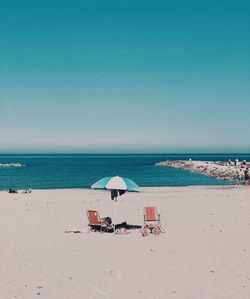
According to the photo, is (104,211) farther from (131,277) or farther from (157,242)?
(131,277)

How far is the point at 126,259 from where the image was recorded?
10391 mm

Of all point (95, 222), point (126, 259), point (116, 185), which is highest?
point (116, 185)

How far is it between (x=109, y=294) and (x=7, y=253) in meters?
4.21

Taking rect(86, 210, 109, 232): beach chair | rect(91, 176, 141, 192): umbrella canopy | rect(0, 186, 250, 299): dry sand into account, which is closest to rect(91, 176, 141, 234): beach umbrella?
rect(91, 176, 141, 192): umbrella canopy

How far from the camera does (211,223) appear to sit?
51.0 feet

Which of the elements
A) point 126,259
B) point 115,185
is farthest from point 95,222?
point 126,259

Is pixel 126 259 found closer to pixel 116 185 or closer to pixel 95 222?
pixel 95 222

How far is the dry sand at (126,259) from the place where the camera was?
26.6 ft

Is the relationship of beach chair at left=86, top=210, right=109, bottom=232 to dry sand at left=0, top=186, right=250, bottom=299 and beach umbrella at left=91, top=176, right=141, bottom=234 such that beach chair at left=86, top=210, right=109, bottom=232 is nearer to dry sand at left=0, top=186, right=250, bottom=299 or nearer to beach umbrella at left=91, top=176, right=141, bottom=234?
dry sand at left=0, top=186, right=250, bottom=299

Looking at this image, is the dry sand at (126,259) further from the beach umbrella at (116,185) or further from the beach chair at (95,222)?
the beach umbrella at (116,185)

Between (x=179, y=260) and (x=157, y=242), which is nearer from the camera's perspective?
(x=179, y=260)

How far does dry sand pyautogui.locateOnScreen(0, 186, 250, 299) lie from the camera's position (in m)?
8.10

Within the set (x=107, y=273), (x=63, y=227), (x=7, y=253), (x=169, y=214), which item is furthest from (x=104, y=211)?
(x=107, y=273)

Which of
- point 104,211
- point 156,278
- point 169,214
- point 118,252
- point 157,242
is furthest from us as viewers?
point 104,211
